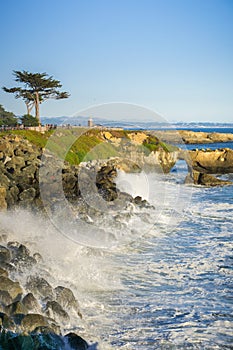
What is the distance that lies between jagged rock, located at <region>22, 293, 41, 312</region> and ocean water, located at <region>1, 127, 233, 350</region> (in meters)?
0.64

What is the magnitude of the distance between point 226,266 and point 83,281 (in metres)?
3.81

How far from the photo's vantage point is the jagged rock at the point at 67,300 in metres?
7.14

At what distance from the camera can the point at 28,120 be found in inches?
1485

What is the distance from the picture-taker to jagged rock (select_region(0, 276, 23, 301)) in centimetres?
675

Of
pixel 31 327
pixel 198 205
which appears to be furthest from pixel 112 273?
pixel 198 205

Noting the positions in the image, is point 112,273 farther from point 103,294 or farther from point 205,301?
point 205,301

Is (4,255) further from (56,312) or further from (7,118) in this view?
(7,118)

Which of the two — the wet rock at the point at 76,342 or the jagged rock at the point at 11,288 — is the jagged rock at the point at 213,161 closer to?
the jagged rock at the point at 11,288

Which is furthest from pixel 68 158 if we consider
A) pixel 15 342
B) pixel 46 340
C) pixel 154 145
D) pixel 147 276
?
pixel 15 342

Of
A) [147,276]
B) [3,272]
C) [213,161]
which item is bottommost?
[147,276]

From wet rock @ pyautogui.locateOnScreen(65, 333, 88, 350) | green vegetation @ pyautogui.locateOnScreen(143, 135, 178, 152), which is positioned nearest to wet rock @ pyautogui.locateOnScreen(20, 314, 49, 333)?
wet rock @ pyautogui.locateOnScreen(65, 333, 88, 350)

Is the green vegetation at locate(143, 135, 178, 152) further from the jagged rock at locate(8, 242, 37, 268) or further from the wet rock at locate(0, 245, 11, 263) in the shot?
the wet rock at locate(0, 245, 11, 263)

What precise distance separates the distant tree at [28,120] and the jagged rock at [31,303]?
3188 cm

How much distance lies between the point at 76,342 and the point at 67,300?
4.72ft
